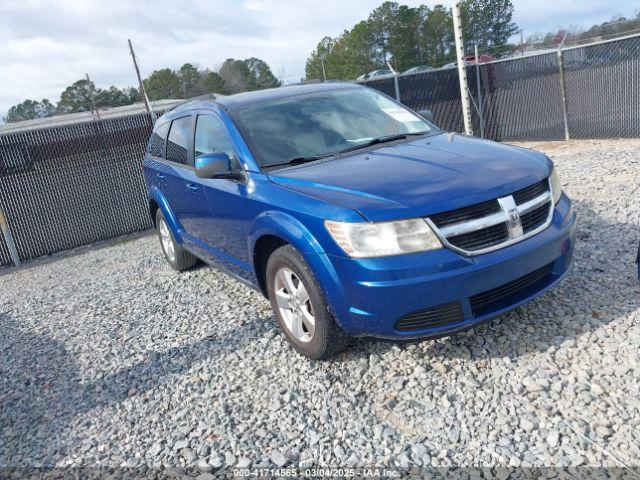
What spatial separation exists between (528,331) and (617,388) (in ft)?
2.36

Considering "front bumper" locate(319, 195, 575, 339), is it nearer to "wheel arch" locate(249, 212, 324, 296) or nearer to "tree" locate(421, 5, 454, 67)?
"wheel arch" locate(249, 212, 324, 296)

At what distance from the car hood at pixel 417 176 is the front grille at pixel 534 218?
7.0 inches

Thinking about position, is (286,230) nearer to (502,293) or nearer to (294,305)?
(294,305)

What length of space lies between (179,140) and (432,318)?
332 centimetres

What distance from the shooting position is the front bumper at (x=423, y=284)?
2889 mm

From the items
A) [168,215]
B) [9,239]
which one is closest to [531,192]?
[168,215]

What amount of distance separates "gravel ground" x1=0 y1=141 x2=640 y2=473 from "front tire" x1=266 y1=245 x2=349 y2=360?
179mm

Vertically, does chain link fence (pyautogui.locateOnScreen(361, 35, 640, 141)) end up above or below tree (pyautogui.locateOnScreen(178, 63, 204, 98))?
below

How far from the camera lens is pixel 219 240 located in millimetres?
4488

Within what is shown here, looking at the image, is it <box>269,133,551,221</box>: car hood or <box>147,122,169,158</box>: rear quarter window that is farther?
<box>147,122,169,158</box>: rear quarter window

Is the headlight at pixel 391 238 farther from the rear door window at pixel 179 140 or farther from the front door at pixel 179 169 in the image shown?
the rear door window at pixel 179 140

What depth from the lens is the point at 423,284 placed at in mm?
2883

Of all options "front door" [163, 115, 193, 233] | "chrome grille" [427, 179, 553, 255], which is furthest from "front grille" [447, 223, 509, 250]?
"front door" [163, 115, 193, 233]

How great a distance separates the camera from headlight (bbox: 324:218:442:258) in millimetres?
2910
